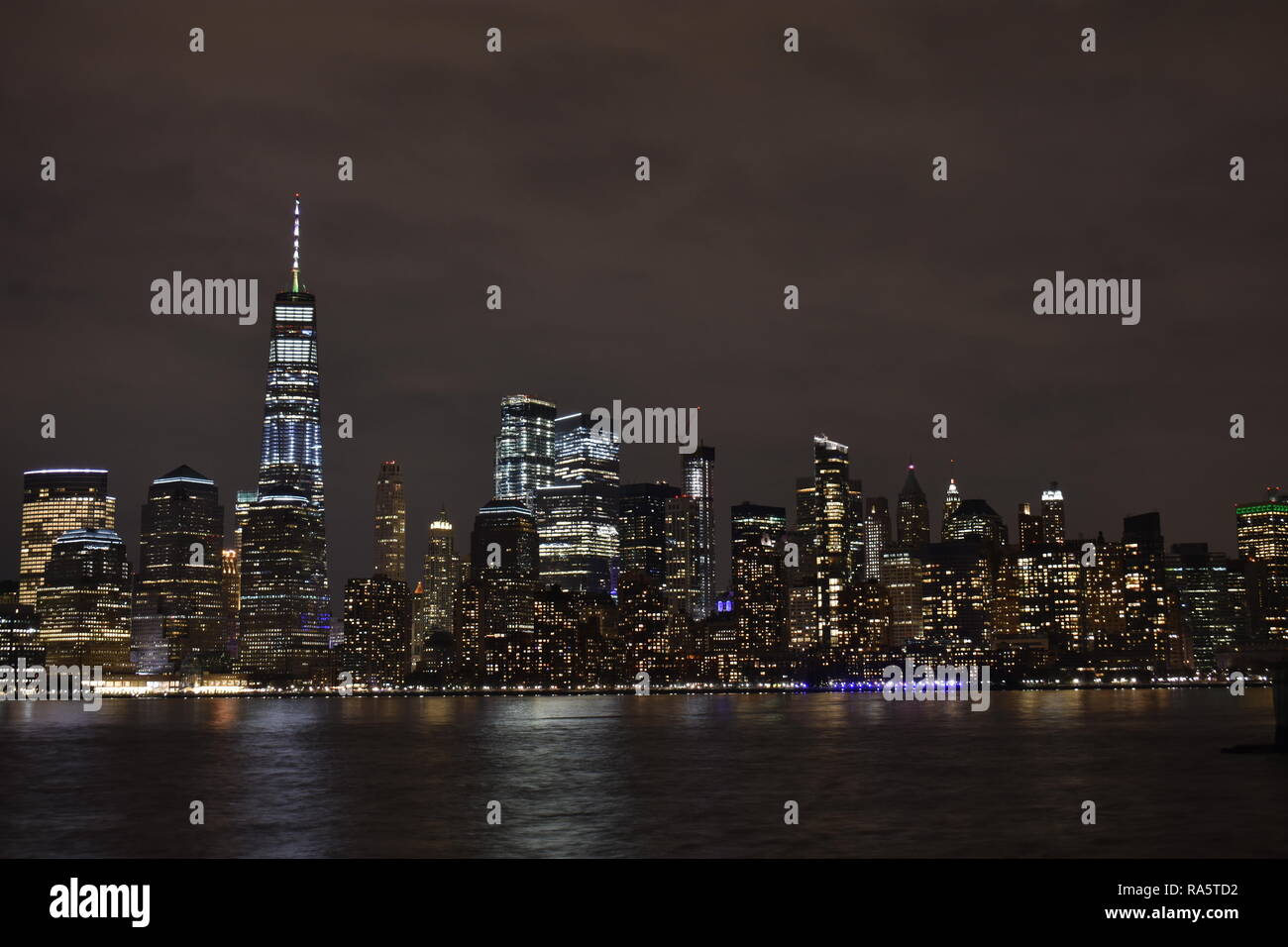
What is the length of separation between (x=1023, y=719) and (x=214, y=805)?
134491 mm

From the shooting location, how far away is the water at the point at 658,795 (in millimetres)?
57125

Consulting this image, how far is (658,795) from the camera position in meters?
78.9

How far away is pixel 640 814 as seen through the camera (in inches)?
2712

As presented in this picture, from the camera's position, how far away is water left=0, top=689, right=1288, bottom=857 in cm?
5712
